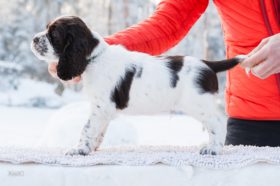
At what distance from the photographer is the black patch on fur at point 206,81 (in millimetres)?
1910

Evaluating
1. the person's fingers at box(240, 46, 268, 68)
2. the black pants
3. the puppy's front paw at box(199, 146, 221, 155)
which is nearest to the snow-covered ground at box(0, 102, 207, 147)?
the black pants

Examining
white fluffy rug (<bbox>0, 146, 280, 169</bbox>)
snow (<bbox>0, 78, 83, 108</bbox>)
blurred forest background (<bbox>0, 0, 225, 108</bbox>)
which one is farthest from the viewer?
blurred forest background (<bbox>0, 0, 225, 108</bbox>)

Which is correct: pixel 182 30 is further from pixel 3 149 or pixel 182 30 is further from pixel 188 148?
pixel 3 149

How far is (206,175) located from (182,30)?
1026 mm

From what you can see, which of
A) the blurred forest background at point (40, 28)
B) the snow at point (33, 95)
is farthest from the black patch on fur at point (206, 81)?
the snow at point (33, 95)

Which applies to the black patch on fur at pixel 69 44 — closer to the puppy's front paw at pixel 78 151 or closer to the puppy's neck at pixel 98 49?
the puppy's neck at pixel 98 49

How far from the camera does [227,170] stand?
1679mm

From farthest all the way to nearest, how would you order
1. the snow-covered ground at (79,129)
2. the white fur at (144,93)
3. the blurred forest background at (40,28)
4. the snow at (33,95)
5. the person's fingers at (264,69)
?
the blurred forest background at (40,28) → the snow at (33,95) → the snow-covered ground at (79,129) → the white fur at (144,93) → the person's fingers at (264,69)

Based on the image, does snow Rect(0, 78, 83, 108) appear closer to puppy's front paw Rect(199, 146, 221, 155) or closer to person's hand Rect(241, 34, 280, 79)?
puppy's front paw Rect(199, 146, 221, 155)

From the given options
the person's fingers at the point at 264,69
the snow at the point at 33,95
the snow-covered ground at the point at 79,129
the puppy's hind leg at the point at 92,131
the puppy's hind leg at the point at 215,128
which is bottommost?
the snow at the point at 33,95

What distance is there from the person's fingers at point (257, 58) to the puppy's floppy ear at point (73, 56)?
0.58m

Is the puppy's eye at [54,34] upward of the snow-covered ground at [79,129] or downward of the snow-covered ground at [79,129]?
upward

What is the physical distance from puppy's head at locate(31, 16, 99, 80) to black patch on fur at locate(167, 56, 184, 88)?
301mm

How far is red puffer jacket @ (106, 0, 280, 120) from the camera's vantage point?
88.5 inches
